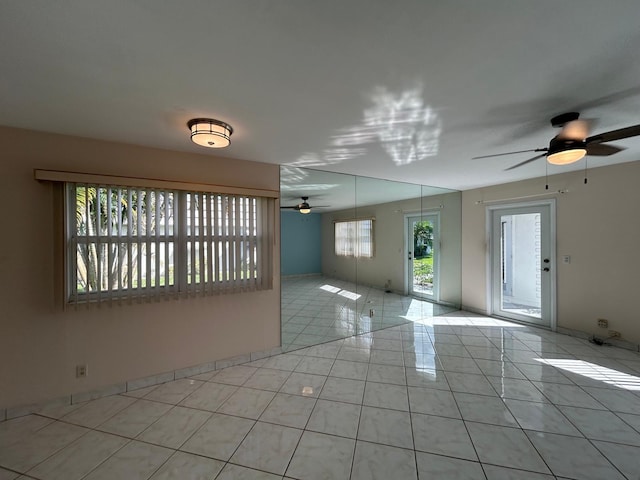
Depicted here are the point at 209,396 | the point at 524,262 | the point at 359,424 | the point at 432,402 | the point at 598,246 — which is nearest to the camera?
the point at 359,424

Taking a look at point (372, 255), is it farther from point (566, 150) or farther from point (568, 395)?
point (566, 150)

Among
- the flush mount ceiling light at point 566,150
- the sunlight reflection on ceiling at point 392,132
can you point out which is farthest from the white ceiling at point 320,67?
the flush mount ceiling light at point 566,150

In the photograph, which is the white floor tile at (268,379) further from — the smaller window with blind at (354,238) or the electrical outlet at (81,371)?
the smaller window with blind at (354,238)

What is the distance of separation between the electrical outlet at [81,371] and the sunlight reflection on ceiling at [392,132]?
2800 millimetres

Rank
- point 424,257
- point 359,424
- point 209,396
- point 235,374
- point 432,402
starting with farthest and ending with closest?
point 424,257, point 235,374, point 209,396, point 432,402, point 359,424

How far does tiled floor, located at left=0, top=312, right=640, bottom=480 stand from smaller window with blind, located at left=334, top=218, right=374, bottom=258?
2.00 meters

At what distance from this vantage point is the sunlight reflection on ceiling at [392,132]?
1699 mm

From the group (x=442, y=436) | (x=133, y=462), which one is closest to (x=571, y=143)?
(x=442, y=436)

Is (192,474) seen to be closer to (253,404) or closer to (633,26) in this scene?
(253,404)

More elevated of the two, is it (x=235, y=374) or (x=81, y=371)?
(x=81, y=371)

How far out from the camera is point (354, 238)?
14.9 feet

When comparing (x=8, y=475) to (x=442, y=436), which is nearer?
(x=8, y=475)

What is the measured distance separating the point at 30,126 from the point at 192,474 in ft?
9.13

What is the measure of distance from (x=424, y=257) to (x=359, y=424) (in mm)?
3364
